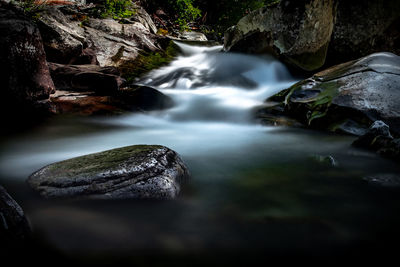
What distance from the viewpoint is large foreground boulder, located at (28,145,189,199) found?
196 cm

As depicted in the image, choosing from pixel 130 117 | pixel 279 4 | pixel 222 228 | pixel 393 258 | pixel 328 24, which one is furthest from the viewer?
pixel 279 4

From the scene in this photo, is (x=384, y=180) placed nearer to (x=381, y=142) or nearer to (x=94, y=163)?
(x=381, y=142)

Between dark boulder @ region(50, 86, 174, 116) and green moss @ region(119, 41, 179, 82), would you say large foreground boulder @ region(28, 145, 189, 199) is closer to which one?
dark boulder @ region(50, 86, 174, 116)

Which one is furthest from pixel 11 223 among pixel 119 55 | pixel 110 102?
pixel 119 55

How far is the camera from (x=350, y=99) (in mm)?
4230

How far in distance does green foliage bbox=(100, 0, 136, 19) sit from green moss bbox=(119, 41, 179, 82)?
200 centimetres

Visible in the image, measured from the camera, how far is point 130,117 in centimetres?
534

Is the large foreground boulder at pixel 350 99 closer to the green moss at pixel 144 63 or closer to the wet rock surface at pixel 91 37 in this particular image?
the green moss at pixel 144 63

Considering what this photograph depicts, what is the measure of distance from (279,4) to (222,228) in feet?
24.2

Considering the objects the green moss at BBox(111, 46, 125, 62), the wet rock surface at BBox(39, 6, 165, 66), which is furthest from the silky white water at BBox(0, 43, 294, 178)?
the wet rock surface at BBox(39, 6, 165, 66)

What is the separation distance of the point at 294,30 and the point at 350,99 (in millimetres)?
3572

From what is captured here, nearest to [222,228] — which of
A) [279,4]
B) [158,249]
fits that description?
[158,249]

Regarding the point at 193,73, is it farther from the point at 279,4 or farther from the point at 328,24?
the point at 328,24

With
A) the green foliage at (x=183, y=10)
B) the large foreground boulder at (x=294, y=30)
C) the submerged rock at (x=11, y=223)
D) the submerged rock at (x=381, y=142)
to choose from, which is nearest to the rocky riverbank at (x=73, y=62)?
the large foreground boulder at (x=294, y=30)
